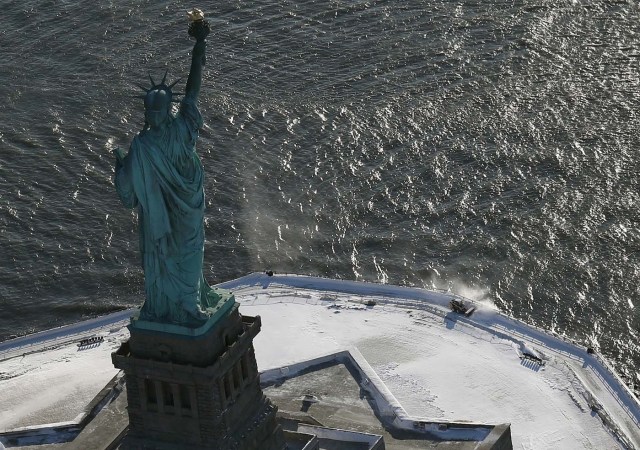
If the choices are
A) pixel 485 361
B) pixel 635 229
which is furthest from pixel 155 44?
pixel 485 361

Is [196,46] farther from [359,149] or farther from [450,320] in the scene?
[359,149]

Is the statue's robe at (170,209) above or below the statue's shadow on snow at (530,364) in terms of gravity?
above

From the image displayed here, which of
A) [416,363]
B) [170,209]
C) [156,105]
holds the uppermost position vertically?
[156,105]

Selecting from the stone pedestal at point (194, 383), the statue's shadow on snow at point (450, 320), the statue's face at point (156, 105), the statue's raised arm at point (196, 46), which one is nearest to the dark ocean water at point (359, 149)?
the statue's shadow on snow at point (450, 320)

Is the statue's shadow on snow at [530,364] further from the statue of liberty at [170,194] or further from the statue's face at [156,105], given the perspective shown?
the statue's face at [156,105]

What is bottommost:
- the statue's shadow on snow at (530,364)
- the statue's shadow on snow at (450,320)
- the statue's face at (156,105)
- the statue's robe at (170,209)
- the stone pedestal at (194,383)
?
the statue's shadow on snow at (530,364)

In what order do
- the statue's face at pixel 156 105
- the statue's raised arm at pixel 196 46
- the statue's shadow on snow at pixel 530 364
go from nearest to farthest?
the statue's face at pixel 156 105, the statue's raised arm at pixel 196 46, the statue's shadow on snow at pixel 530 364

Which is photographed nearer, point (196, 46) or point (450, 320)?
point (196, 46)

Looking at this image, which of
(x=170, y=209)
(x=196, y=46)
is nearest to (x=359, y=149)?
(x=170, y=209)
